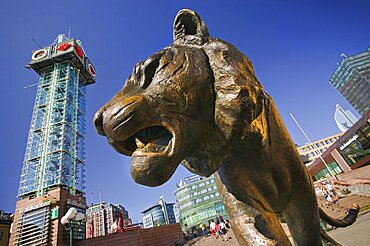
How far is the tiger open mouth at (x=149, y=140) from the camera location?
3.15 feet

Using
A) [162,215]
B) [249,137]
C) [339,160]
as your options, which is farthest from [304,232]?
[162,215]

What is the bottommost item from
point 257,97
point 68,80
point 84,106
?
point 257,97

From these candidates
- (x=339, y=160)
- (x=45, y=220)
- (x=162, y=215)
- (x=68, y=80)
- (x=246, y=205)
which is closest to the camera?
(x=246, y=205)

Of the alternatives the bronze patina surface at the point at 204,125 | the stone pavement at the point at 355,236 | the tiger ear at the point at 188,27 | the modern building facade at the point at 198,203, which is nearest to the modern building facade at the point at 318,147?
the modern building facade at the point at 198,203

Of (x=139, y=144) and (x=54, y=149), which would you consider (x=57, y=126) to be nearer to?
(x=54, y=149)

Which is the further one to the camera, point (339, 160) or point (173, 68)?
point (339, 160)

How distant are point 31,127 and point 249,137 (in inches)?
1134

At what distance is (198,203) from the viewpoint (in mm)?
68500

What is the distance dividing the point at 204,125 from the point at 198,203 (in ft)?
236

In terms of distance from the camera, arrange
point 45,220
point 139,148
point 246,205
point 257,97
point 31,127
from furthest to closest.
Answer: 1. point 31,127
2. point 45,220
3. point 246,205
4. point 257,97
5. point 139,148

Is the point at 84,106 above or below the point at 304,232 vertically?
above

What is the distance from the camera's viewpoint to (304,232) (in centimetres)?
163

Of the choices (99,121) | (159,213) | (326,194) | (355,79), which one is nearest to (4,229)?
(326,194)

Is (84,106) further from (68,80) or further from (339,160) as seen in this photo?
(339,160)
